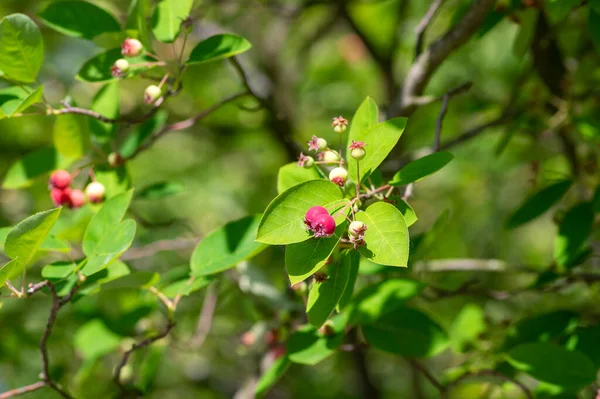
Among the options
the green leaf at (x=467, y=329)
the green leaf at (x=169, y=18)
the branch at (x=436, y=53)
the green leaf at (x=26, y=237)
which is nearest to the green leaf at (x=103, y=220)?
the green leaf at (x=26, y=237)

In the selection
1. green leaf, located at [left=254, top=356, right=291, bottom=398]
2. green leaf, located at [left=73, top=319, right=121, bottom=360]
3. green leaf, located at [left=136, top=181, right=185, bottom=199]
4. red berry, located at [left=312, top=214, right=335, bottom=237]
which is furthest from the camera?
green leaf, located at [left=73, top=319, right=121, bottom=360]

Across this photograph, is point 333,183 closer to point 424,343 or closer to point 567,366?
point 424,343

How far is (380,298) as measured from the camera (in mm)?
1539

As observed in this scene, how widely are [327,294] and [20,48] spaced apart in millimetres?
872

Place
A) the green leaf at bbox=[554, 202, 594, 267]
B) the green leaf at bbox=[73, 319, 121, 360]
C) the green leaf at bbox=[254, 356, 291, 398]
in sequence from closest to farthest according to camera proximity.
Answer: the green leaf at bbox=[254, 356, 291, 398] < the green leaf at bbox=[554, 202, 594, 267] < the green leaf at bbox=[73, 319, 121, 360]

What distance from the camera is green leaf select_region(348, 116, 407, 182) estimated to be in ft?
3.75

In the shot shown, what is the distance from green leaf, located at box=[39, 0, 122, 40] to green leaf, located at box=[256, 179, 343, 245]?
765 mm

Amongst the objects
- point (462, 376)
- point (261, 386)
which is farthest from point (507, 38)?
point (261, 386)

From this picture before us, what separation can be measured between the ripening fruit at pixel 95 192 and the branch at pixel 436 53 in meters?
0.87

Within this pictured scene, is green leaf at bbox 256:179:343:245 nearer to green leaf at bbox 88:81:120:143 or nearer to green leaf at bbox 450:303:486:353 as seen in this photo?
green leaf at bbox 88:81:120:143

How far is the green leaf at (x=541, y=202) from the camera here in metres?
1.78

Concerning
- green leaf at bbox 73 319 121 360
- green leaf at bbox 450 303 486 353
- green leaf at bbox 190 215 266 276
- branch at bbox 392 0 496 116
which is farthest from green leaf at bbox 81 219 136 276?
green leaf at bbox 450 303 486 353

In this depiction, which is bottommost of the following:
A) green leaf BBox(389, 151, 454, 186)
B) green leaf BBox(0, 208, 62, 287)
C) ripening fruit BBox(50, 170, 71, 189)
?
ripening fruit BBox(50, 170, 71, 189)

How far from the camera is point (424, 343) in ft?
5.27
